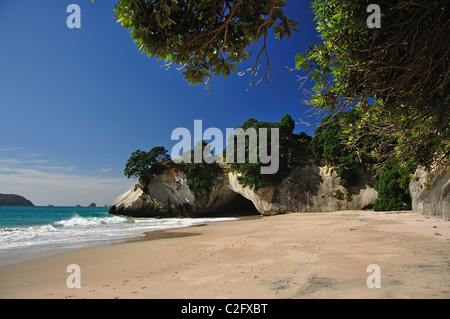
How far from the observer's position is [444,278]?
2525 millimetres

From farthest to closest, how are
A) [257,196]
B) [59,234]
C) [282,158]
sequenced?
1. [257,196]
2. [282,158]
3. [59,234]

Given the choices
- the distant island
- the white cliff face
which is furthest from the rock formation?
the distant island

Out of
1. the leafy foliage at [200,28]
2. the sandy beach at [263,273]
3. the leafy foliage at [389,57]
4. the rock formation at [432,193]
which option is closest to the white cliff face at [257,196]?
the rock formation at [432,193]

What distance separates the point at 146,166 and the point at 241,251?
23651 mm

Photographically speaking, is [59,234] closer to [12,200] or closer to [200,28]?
[200,28]

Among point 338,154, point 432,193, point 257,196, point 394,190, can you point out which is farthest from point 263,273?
point 257,196

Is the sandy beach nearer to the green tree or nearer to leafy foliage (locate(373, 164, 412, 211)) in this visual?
leafy foliage (locate(373, 164, 412, 211))

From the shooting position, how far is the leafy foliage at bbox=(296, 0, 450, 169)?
8.59 feet

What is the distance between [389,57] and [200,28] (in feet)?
8.14

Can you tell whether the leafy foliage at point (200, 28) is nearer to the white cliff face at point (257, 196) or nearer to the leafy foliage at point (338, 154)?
the leafy foliage at point (338, 154)

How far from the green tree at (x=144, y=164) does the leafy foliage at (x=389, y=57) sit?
25.0 metres

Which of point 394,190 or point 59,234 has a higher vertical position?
point 394,190

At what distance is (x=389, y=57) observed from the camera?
296 cm
